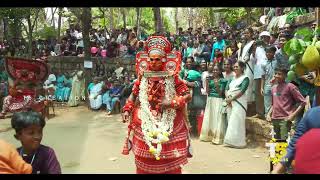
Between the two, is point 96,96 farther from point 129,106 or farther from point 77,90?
point 129,106

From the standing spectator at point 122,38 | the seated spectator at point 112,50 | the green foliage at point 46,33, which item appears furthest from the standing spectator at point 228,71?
the green foliage at point 46,33

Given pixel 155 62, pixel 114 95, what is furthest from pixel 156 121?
pixel 114 95

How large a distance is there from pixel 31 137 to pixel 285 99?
4420 millimetres

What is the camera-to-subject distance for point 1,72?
1667 centimetres

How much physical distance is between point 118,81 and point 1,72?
4929 millimetres

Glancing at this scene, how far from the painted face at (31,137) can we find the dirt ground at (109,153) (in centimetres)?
379

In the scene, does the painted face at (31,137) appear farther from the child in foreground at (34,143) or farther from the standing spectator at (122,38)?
the standing spectator at (122,38)

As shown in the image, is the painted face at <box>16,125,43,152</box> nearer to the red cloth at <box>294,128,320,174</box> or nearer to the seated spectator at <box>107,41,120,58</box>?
the red cloth at <box>294,128,320,174</box>

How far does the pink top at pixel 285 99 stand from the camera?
6.45 metres

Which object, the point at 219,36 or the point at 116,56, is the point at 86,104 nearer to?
the point at 116,56

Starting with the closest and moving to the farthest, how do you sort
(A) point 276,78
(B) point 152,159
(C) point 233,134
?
(B) point 152,159 < (A) point 276,78 < (C) point 233,134

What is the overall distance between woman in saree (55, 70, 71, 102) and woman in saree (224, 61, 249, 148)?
872 centimetres
